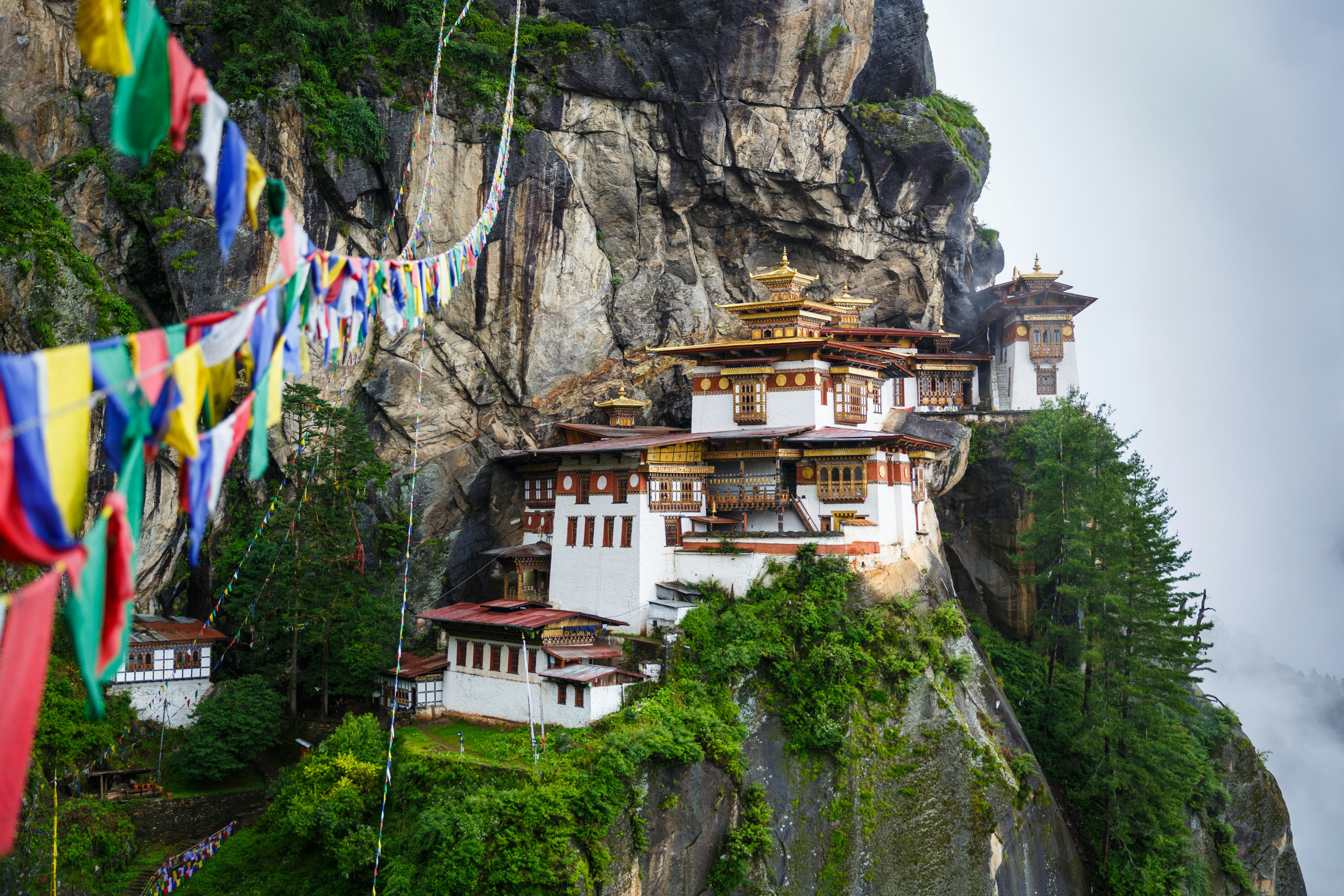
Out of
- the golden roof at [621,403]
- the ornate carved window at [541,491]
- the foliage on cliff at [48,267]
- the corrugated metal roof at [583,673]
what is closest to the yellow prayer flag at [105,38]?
the corrugated metal roof at [583,673]

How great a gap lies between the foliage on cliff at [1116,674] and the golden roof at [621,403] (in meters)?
16.0

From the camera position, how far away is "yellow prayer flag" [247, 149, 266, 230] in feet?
24.1

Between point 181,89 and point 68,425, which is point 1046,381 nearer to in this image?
point 181,89

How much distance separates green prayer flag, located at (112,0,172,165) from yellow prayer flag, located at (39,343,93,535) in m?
1.47

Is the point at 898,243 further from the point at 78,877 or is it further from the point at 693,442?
the point at 78,877

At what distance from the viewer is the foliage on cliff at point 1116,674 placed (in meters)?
29.4

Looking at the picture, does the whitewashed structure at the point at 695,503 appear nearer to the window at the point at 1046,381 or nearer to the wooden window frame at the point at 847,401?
the wooden window frame at the point at 847,401

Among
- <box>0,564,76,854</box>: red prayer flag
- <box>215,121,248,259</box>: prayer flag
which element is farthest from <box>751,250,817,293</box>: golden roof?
<box>0,564,76,854</box>: red prayer flag

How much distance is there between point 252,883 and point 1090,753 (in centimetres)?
2517

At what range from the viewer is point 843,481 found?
3247 centimetres

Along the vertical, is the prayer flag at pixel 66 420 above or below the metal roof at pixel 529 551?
above

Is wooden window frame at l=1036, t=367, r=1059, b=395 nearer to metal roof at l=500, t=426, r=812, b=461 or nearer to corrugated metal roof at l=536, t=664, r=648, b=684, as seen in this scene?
metal roof at l=500, t=426, r=812, b=461

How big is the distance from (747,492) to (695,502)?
1.91 meters

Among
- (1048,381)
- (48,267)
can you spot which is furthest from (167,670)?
(1048,381)
